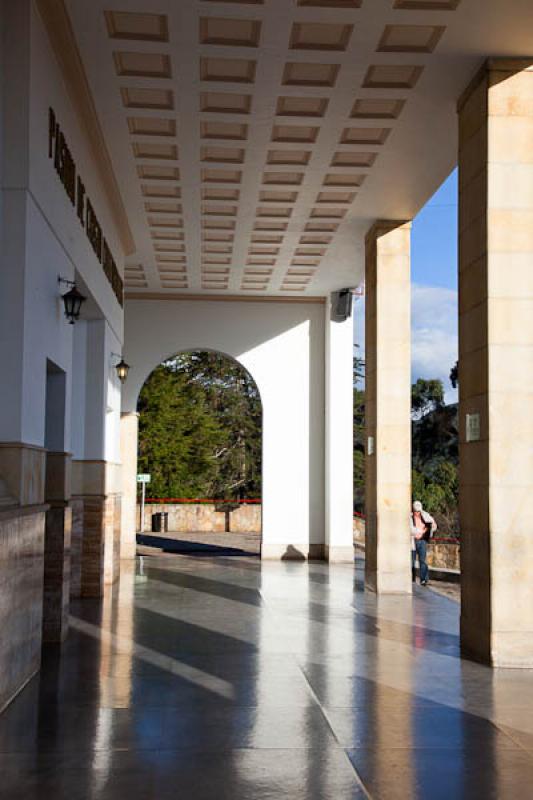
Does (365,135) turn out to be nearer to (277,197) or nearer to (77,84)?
(277,197)

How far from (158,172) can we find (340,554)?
32.0 feet

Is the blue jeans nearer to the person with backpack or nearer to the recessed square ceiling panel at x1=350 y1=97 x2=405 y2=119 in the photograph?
the person with backpack

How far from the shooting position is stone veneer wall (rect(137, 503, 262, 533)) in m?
32.8

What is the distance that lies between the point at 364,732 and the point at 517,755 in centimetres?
100

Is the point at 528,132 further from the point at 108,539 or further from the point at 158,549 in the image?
the point at 158,549

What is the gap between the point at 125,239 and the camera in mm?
15562

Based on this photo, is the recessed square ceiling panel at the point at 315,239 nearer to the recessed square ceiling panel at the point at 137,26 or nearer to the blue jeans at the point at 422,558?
the blue jeans at the point at 422,558

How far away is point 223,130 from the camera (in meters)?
11.0

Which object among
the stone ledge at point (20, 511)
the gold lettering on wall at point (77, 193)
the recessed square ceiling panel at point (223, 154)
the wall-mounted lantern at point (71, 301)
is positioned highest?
the recessed square ceiling panel at point (223, 154)

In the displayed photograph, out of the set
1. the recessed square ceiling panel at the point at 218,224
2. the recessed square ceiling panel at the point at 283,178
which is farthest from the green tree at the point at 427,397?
the recessed square ceiling panel at the point at 283,178

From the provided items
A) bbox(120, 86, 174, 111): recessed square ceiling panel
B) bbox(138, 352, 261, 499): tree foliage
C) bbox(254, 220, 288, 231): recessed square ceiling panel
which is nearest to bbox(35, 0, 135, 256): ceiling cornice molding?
bbox(120, 86, 174, 111): recessed square ceiling panel

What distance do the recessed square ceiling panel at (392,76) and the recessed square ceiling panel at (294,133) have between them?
131 cm

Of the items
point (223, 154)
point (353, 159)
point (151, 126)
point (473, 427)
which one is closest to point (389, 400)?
point (353, 159)

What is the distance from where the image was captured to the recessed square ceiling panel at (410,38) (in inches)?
336
